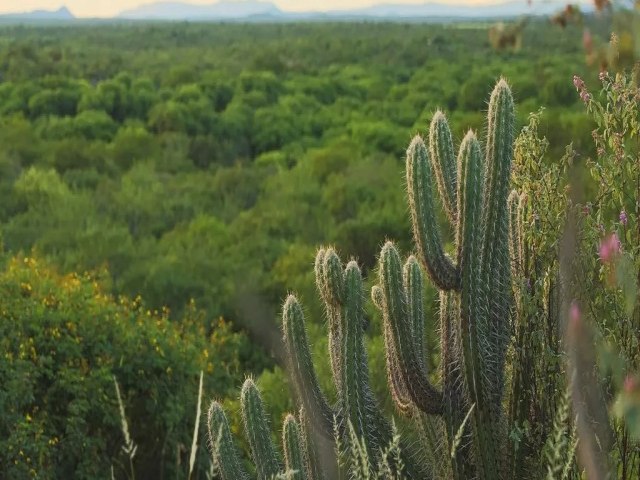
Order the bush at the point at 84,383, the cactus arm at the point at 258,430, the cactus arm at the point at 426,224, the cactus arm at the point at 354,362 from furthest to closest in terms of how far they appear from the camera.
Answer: the bush at the point at 84,383 < the cactus arm at the point at 258,430 < the cactus arm at the point at 354,362 < the cactus arm at the point at 426,224

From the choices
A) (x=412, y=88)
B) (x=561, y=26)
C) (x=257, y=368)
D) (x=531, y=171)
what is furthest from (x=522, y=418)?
(x=412, y=88)

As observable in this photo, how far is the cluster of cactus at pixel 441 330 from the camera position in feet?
12.3

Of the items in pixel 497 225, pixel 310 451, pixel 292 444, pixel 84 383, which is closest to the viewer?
pixel 497 225

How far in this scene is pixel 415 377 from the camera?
391 centimetres

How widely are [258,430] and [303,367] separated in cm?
31

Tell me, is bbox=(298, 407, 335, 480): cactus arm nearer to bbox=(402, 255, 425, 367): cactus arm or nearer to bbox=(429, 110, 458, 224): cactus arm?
bbox=(402, 255, 425, 367): cactus arm

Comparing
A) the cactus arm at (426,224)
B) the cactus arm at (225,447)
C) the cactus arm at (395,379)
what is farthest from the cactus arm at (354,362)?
the cactus arm at (225,447)

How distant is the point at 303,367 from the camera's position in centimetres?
411

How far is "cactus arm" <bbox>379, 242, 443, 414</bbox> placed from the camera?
151 inches

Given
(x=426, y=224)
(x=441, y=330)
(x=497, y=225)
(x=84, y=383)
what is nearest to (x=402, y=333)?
(x=441, y=330)

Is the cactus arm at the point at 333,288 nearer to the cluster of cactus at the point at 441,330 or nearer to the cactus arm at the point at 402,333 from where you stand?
the cluster of cactus at the point at 441,330

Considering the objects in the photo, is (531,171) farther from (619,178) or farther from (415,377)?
(415,377)

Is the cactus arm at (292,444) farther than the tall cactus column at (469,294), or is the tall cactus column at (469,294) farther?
the cactus arm at (292,444)

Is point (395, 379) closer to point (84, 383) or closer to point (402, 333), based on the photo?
point (402, 333)
